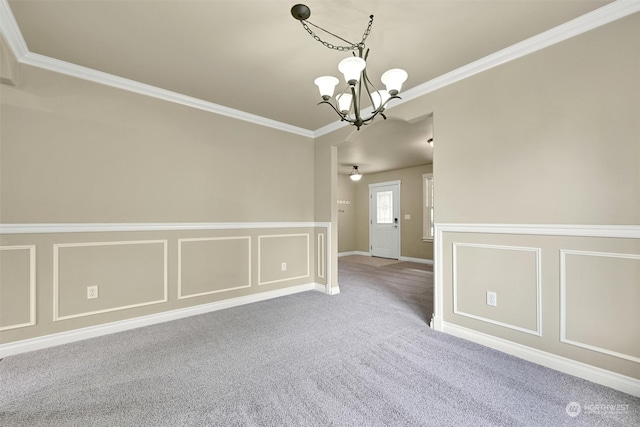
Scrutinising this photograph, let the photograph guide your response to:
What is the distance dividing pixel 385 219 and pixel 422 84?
205 inches

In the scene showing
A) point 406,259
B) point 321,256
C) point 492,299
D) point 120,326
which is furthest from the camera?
point 406,259

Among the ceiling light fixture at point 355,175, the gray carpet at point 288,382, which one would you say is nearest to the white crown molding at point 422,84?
the gray carpet at point 288,382

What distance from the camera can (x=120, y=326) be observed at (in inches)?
103

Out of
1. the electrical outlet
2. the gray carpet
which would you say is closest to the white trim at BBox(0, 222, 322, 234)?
the gray carpet

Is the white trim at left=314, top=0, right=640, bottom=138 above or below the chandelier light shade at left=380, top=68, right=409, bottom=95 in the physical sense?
above

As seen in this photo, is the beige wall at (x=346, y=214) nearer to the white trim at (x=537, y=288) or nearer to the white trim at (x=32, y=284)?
the white trim at (x=537, y=288)

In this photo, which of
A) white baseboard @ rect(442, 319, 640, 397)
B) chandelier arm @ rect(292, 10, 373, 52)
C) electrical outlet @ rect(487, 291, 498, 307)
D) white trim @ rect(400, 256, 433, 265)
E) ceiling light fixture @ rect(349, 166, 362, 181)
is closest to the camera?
white baseboard @ rect(442, 319, 640, 397)

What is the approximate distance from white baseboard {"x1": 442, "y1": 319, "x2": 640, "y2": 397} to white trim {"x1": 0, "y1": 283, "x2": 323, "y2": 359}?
2.40 m

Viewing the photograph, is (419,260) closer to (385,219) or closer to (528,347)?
(385,219)

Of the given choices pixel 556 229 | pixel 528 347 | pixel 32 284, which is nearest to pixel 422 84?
pixel 556 229

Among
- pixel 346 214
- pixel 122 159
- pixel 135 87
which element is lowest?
pixel 346 214

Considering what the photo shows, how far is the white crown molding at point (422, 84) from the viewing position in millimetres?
1787

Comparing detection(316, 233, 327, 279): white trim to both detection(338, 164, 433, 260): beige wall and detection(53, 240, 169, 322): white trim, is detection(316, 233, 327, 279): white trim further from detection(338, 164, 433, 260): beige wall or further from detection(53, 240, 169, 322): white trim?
detection(338, 164, 433, 260): beige wall

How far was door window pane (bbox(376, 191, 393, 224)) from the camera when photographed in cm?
754
